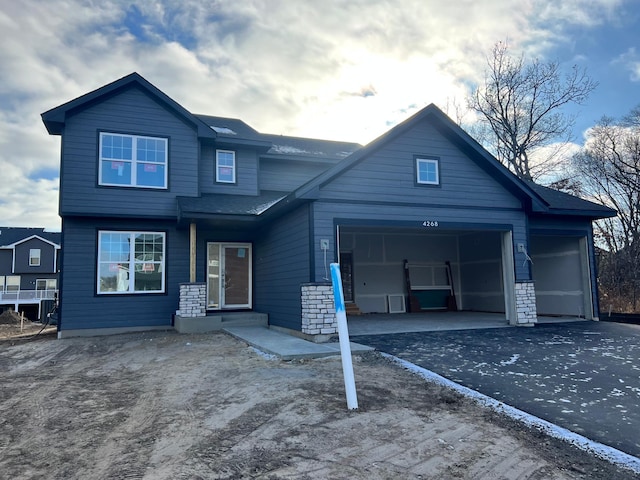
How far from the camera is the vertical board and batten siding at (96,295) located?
1086cm

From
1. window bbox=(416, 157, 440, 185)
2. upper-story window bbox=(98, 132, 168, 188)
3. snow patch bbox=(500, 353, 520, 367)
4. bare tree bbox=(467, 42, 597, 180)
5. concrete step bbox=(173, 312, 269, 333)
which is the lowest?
snow patch bbox=(500, 353, 520, 367)

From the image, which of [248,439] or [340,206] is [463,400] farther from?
[340,206]

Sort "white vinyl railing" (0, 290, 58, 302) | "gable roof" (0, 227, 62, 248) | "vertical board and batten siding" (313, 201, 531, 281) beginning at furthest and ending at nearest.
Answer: "gable roof" (0, 227, 62, 248) < "white vinyl railing" (0, 290, 58, 302) < "vertical board and batten siding" (313, 201, 531, 281)

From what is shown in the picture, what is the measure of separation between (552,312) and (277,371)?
422 inches

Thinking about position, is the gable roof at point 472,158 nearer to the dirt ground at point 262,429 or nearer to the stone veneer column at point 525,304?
the stone veneer column at point 525,304

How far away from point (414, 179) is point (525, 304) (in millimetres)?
4154

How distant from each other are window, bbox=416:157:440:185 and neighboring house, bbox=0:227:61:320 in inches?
1329

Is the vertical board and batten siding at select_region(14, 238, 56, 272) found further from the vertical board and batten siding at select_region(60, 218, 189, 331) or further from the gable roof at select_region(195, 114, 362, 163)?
the vertical board and batten siding at select_region(60, 218, 189, 331)

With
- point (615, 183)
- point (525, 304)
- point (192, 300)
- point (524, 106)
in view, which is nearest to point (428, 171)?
point (525, 304)

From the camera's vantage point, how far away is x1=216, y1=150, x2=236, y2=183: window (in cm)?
1285

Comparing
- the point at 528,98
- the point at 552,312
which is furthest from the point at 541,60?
the point at 552,312

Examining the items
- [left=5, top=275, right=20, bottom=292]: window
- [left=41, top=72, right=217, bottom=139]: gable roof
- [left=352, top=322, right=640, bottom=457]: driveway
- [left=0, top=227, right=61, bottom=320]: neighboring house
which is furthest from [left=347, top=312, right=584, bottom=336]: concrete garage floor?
[left=5, top=275, right=20, bottom=292]: window

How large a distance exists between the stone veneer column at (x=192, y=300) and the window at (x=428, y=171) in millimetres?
6069

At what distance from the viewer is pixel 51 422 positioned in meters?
4.37
